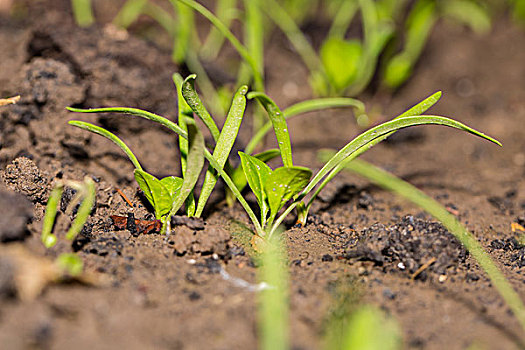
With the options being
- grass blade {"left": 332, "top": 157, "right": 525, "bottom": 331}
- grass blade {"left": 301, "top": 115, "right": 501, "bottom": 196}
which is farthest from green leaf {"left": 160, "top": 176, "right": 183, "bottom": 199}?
grass blade {"left": 332, "top": 157, "right": 525, "bottom": 331}

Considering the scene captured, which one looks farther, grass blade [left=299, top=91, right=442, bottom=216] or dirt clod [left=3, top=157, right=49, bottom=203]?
dirt clod [left=3, top=157, right=49, bottom=203]

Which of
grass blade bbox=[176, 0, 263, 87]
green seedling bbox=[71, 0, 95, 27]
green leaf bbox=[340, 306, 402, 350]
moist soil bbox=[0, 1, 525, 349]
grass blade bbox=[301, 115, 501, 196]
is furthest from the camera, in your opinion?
green seedling bbox=[71, 0, 95, 27]

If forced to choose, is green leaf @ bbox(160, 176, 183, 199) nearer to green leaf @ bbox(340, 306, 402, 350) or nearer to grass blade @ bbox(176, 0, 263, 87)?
grass blade @ bbox(176, 0, 263, 87)

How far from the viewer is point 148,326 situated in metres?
0.96

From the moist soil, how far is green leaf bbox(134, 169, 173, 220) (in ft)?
0.20

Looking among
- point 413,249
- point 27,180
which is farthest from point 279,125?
point 27,180

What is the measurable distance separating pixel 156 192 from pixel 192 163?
0.47 feet

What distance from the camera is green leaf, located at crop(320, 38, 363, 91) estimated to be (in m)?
2.37

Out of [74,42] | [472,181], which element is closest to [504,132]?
[472,181]

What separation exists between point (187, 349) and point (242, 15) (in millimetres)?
1896

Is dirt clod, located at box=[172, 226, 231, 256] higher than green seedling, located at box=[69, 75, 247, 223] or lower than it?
lower

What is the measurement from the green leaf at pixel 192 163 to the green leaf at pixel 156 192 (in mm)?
27

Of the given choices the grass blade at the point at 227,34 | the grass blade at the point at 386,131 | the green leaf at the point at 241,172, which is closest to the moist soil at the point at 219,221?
the green leaf at the point at 241,172

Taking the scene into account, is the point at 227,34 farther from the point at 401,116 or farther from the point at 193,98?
the point at 401,116
